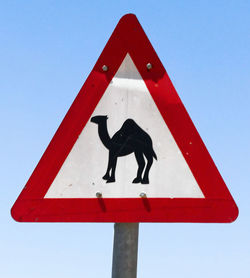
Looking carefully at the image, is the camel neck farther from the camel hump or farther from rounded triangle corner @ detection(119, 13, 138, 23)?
rounded triangle corner @ detection(119, 13, 138, 23)

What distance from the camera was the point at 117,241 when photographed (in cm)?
157

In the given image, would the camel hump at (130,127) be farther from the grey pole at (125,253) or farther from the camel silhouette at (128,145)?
the grey pole at (125,253)

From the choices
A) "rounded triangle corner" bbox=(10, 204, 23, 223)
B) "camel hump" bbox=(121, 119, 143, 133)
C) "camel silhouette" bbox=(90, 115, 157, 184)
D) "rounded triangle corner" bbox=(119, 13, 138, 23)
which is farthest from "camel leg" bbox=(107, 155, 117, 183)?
"rounded triangle corner" bbox=(119, 13, 138, 23)

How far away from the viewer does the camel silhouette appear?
1687mm

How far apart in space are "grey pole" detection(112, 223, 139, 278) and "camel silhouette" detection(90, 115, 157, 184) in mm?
195

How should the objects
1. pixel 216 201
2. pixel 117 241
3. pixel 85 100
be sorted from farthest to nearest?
pixel 85 100 → pixel 216 201 → pixel 117 241

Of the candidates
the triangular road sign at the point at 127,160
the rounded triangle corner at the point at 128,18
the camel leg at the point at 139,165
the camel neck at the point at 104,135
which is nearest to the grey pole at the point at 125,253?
the triangular road sign at the point at 127,160

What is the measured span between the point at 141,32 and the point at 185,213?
→ 0.71m

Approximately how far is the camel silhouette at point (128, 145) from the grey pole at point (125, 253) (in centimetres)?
19

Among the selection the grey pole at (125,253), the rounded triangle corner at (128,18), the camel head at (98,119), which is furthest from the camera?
the rounded triangle corner at (128,18)

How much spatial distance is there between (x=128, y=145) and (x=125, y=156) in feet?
0.14

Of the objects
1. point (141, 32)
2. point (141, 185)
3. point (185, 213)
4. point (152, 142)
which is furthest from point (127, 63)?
point (185, 213)

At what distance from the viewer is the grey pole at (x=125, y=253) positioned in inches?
60.1

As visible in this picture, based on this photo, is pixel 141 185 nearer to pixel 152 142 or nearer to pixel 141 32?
pixel 152 142
